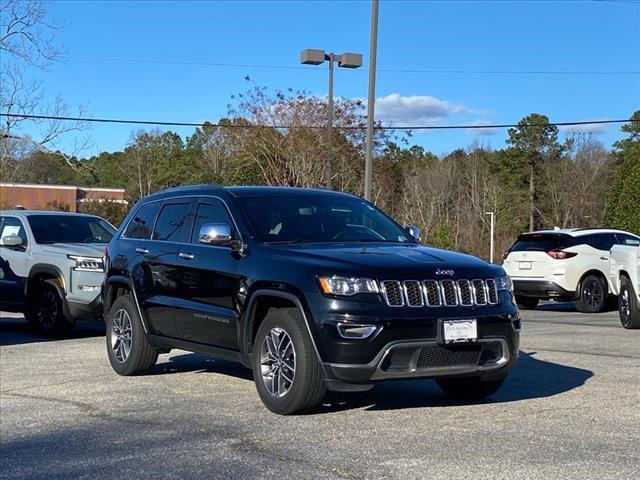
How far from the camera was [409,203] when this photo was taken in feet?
198

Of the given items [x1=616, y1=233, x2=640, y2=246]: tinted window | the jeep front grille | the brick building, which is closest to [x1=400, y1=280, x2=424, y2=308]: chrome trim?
the jeep front grille

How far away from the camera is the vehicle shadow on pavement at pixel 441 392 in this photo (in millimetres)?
7133

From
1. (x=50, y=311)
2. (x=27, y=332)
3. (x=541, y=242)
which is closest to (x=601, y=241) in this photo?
(x=541, y=242)

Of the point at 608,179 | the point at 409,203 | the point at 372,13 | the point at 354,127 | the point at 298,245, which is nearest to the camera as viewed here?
the point at 298,245

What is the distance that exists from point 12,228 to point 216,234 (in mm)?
7007

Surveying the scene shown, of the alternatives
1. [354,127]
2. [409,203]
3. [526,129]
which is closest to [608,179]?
[526,129]

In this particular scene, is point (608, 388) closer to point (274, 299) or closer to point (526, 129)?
point (274, 299)

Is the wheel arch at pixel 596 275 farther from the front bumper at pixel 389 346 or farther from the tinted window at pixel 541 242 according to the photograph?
the front bumper at pixel 389 346

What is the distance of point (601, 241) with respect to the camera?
16844mm

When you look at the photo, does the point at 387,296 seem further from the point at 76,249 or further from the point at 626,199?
the point at 626,199

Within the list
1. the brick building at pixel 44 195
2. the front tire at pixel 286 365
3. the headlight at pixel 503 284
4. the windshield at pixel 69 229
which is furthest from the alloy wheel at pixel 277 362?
Result: the brick building at pixel 44 195

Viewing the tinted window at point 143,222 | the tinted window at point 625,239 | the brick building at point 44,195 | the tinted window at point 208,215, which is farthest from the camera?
the brick building at point 44,195

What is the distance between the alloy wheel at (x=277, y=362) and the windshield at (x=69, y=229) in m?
6.84

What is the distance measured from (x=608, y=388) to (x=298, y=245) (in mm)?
3084
